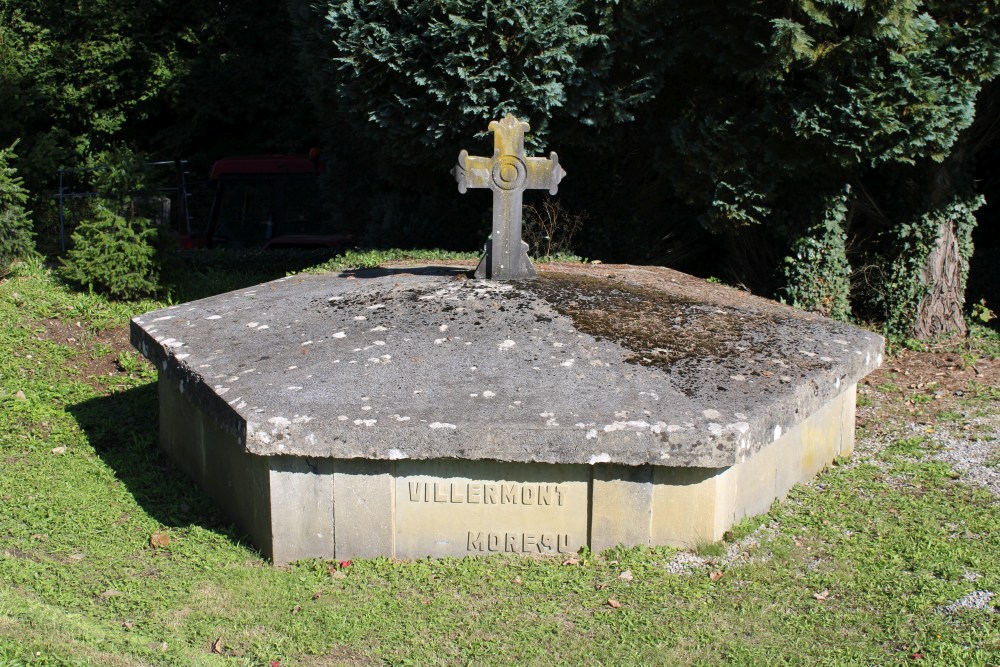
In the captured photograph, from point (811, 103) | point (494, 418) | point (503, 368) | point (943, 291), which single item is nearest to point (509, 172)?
point (503, 368)

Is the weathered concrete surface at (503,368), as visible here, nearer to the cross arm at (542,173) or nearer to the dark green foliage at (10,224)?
the cross arm at (542,173)

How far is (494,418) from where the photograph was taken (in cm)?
536

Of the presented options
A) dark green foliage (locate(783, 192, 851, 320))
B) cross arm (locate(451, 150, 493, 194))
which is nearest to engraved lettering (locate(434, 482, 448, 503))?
cross arm (locate(451, 150, 493, 194))

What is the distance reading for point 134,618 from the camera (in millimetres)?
4949

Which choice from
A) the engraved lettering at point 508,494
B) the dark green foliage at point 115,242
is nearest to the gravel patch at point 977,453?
the engraved lettering at point 508,494

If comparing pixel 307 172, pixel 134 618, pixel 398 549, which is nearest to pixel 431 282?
pixel 398 549

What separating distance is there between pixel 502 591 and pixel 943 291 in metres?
7.73

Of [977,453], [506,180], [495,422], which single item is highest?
[506,180]

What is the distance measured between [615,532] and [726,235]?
6.74 metres

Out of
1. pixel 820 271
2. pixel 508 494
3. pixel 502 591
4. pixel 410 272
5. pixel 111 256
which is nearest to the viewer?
Result: pixel 502 591

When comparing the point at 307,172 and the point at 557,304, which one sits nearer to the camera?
the point at 557,304

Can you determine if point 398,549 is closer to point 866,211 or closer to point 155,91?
point 866,211

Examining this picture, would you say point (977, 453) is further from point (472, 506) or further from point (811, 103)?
point (472, 506)

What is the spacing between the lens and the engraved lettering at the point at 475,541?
5.64m
